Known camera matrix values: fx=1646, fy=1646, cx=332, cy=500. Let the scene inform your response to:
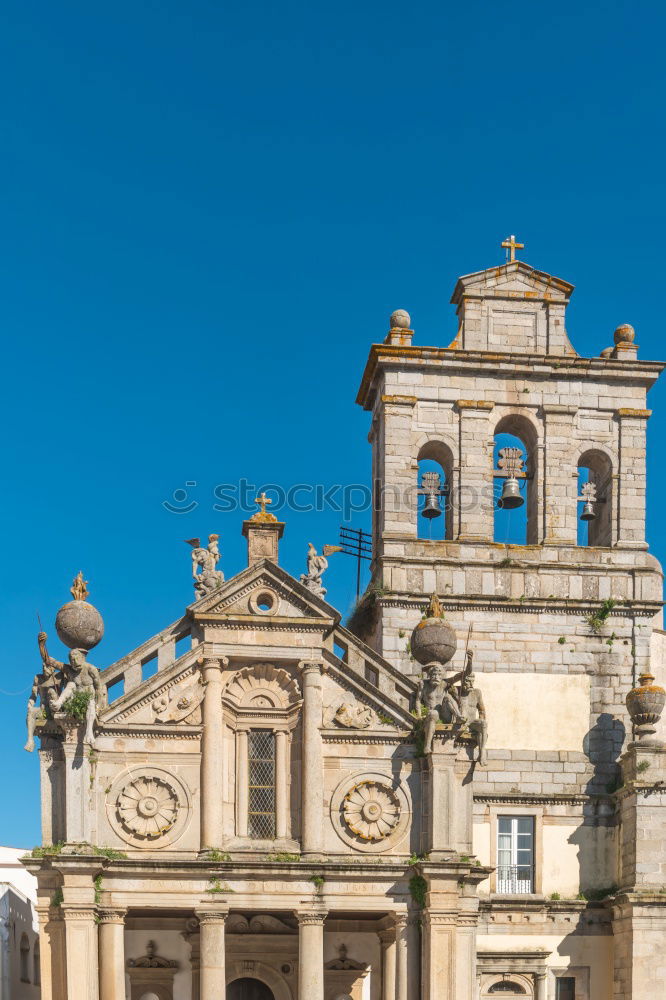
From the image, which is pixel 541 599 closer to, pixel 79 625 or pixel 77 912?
pixel 79 625

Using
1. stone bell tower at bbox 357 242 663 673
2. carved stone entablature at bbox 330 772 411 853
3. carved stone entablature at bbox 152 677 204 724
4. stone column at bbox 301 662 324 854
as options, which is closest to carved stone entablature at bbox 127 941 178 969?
stone column at bbox 301 662 324 854

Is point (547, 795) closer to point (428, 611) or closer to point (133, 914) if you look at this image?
point (428, 611)

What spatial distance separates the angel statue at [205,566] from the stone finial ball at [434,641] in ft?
13.7

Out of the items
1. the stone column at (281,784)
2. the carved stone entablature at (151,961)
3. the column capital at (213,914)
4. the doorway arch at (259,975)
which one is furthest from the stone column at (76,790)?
Answer: the doorway arch at (259,975)

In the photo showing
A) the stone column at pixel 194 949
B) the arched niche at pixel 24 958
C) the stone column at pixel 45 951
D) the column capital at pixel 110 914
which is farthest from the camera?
the arched niche at pixel 24 958

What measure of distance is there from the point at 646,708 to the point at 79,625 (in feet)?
38.9

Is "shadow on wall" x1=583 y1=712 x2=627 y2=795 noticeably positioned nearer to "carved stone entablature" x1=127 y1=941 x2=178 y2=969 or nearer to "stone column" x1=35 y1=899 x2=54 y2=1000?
"carved stone entablature" x1=127 y1=941 x2=178 y2=969

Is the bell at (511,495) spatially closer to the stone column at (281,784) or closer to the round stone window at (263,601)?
the round stone window at (263,601)

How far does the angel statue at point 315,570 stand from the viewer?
1328 inches

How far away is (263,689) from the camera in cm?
3312

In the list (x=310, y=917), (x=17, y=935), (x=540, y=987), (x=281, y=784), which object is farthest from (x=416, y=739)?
(x=17, y=935)

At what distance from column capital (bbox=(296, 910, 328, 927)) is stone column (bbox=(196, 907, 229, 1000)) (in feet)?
4.74

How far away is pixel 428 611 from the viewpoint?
110ft

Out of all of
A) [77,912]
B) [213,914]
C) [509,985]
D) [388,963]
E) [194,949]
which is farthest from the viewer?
[509,985]
